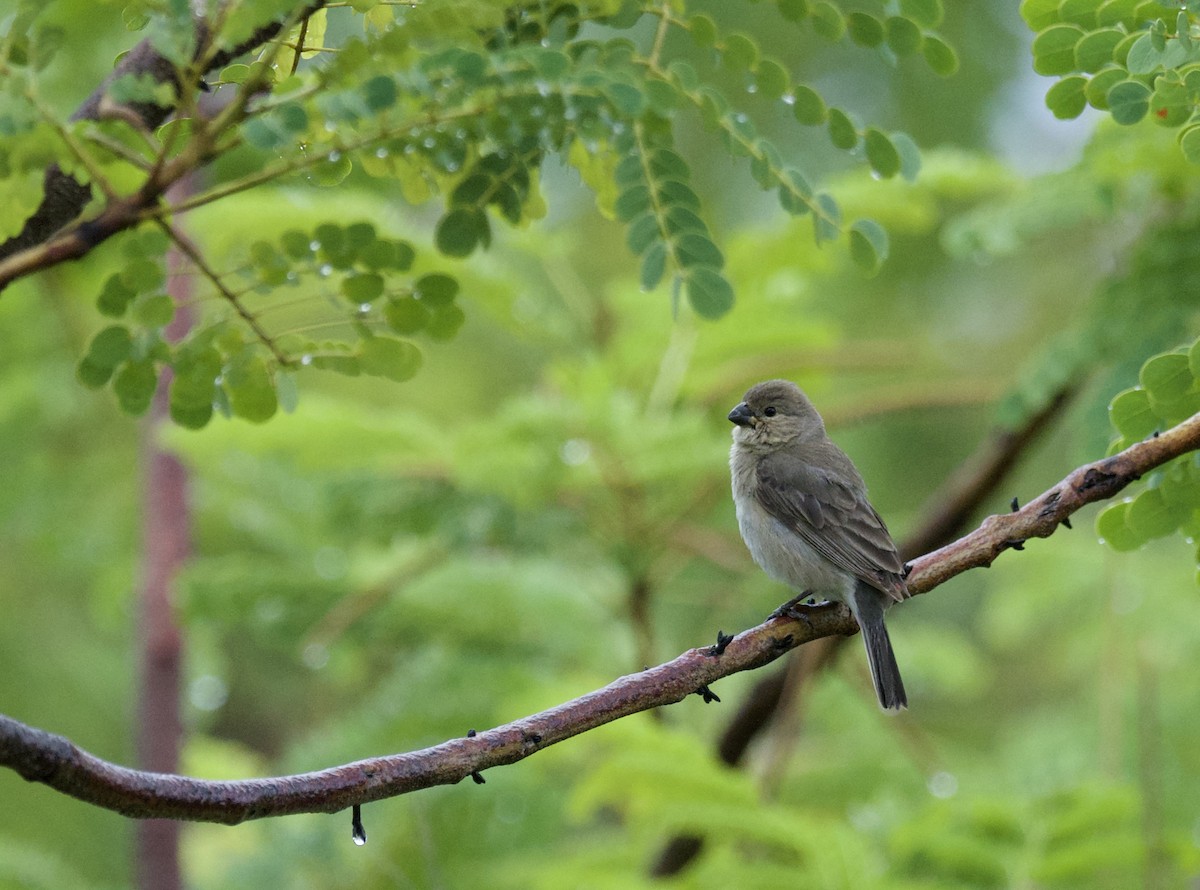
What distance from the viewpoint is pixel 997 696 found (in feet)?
42.1

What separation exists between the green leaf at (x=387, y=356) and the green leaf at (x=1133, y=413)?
1.36m

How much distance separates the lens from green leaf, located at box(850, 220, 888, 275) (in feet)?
8.84

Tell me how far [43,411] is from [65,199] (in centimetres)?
519

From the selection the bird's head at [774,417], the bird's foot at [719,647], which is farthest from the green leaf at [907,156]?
the bird's head at [774,417]

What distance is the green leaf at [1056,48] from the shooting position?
245 cm

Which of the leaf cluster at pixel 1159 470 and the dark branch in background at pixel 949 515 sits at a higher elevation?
the dark branch in background at pixel 949 515

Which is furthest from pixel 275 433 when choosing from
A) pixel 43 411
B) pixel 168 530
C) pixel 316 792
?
pixel 316 792

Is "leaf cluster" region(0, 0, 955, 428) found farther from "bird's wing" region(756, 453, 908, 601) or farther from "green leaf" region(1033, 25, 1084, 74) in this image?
"bird's wing" region(756, 453, 908, 601)

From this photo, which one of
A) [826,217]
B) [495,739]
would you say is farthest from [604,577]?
[495,739]

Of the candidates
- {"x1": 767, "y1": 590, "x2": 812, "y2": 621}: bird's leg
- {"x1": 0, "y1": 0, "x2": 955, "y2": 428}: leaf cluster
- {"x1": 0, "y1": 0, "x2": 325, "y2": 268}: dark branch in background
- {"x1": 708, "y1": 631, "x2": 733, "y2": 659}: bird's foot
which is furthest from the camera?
{"x1": 767, "y1": 590, "x2": 812, "y2": 621}: bird's leg

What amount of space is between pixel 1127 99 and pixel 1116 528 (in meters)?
0.82

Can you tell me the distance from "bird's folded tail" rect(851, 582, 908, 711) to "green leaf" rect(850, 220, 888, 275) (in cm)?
142

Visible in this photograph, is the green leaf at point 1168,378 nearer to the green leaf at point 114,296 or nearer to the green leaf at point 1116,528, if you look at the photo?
the green leaf at point 1116,528

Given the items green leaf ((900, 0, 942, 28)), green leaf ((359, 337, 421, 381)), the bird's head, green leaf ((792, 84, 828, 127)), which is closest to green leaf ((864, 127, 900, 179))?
green leaf ((792, 84, 828, 127))
